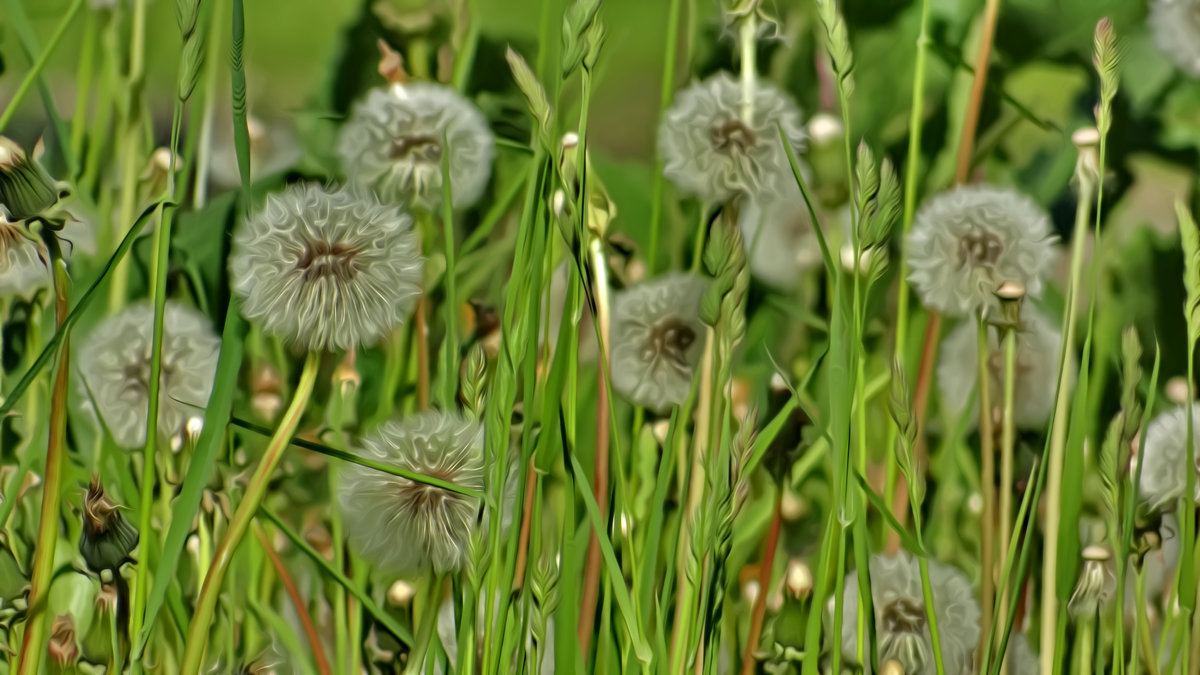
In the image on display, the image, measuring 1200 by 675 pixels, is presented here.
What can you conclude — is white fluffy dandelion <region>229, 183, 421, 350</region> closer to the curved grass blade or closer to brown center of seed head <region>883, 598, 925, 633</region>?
the curved grass blade

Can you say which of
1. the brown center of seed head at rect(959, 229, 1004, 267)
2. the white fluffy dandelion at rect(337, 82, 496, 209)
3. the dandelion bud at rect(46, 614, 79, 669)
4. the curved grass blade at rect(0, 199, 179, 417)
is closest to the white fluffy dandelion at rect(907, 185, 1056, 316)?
the brown center of seed head at rect(959, 229, 1004, 267)

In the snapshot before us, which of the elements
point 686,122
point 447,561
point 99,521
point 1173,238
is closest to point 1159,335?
point 1173,238

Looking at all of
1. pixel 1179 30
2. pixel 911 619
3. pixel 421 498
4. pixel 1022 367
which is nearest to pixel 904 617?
pixel 911 619

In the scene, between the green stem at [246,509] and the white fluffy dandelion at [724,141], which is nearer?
the green stem at [246,509]

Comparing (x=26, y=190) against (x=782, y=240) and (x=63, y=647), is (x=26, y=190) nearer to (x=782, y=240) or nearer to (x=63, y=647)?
(x=63, y=647)

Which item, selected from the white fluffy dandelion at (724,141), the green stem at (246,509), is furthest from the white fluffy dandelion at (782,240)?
the green stem at (246,509)

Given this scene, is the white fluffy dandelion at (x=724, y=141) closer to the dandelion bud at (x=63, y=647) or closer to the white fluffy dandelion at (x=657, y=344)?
the white fluffy dandelion at (x=657, y=344)

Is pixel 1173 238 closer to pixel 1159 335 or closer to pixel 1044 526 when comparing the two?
pixel 1159 335
